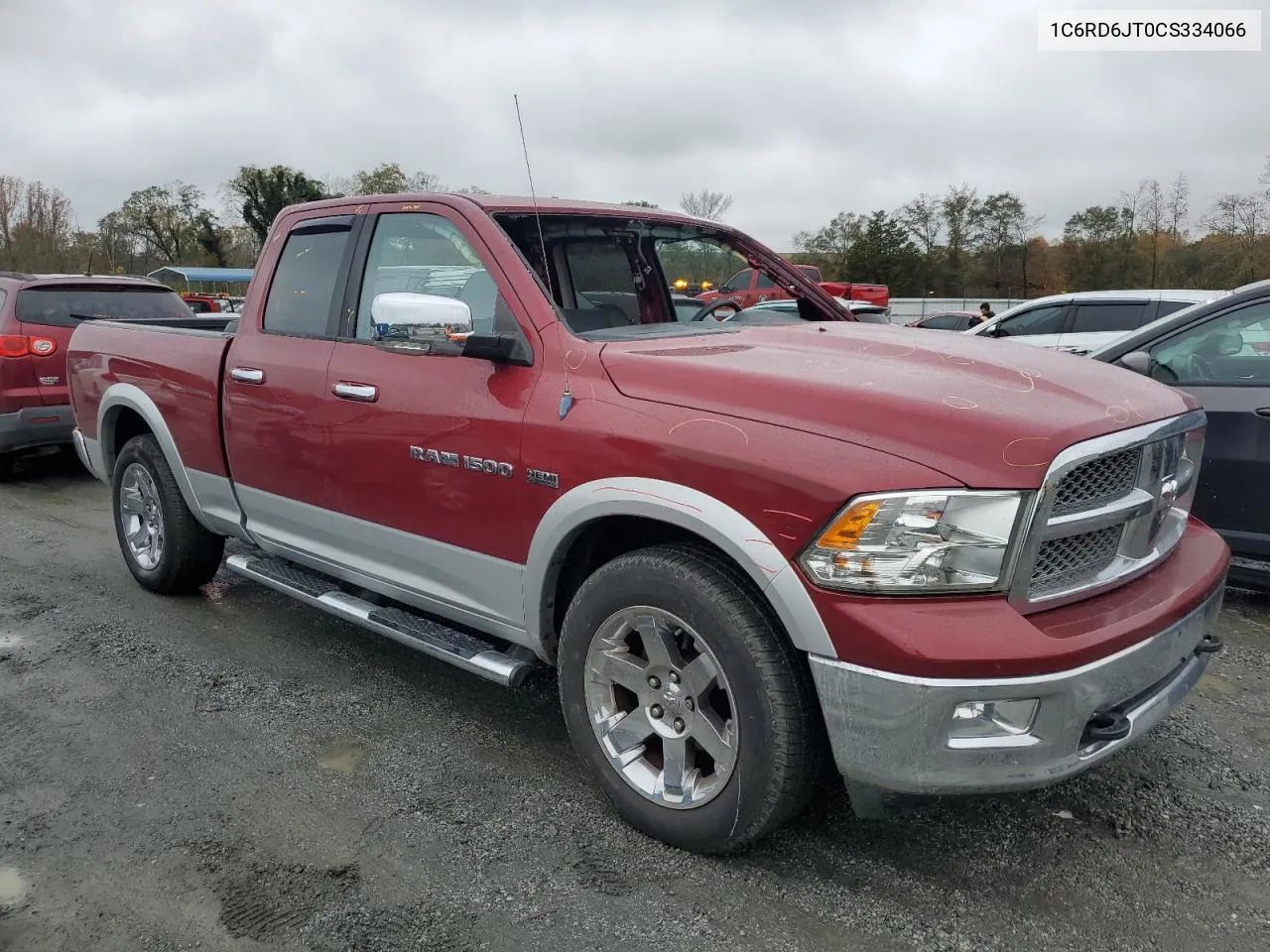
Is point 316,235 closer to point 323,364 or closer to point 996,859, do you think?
point 323,364

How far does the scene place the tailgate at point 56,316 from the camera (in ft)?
26.1

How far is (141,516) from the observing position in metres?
5.11

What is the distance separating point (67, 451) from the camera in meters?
9.35

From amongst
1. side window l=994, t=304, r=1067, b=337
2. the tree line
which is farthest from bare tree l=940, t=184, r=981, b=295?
side window l=994, t=304, r=1067, b=337

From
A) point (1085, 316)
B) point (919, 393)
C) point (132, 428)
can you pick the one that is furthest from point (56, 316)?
point (1085, 316)

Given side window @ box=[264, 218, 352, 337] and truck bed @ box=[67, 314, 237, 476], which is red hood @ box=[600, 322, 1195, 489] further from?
truck bed @ box=[67, 314, 237, 476]

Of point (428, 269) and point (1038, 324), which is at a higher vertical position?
point (428, 269)

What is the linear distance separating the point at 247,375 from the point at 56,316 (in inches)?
210

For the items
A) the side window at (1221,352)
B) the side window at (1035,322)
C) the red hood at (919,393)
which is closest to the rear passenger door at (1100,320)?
the side window at (1035,322)

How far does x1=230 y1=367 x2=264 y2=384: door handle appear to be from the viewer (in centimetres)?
397

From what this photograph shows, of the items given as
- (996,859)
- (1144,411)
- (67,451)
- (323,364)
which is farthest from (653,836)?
(67,451)

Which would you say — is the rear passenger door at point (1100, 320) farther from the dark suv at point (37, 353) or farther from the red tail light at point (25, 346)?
the red tail light at point (25, 346)

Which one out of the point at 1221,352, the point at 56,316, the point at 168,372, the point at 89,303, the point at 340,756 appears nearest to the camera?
the point at 340,756

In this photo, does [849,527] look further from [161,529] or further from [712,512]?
[161,529]
